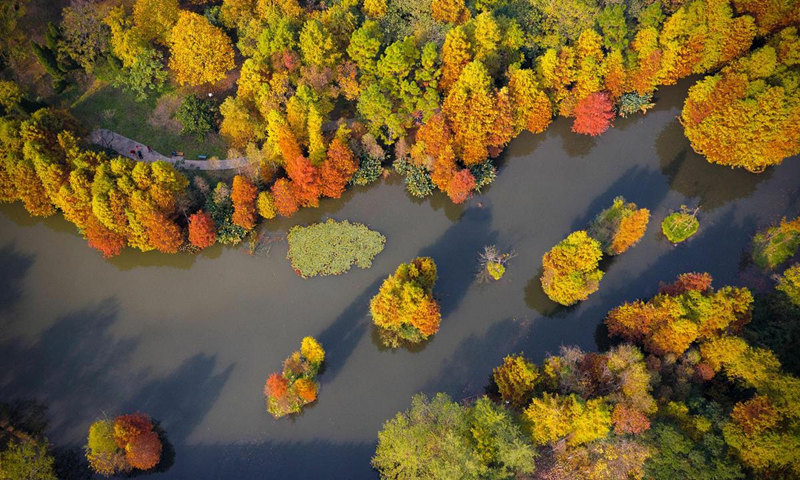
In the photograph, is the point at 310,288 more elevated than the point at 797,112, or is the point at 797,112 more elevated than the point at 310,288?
the point at 797,112

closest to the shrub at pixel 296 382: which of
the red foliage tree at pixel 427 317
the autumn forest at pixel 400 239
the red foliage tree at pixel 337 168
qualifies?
the autumn forest at pixel 400 239

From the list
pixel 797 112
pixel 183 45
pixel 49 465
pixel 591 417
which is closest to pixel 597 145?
pixel 797 112

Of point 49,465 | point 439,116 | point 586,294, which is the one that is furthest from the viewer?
point 439,116

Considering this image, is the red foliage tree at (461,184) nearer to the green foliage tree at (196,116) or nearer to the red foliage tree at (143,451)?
the green foliage tree at (196,116)

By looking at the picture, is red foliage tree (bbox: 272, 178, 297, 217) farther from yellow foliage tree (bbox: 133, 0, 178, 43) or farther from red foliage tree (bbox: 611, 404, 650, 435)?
red foliage tree (bbox: 611, 404, 650, 435)

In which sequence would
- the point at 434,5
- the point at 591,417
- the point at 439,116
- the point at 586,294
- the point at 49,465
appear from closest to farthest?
the point at 591,417 < the point at 49,465 < the point at 586,294 < the point at 439,116 < the point at 434,5

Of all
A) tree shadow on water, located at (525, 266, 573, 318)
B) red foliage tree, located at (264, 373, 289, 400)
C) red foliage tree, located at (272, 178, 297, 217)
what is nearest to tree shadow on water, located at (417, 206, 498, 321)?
tree shadow on water, located at (525, 266, 573, 318)

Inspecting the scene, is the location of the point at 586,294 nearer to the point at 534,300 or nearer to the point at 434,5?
the point at 534,300

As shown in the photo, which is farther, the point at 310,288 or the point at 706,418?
the point at 310,288
